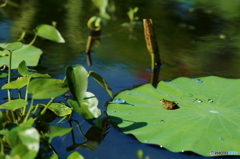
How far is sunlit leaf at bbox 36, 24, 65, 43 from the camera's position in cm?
174

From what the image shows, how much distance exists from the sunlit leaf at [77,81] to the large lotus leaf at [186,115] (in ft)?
0.95

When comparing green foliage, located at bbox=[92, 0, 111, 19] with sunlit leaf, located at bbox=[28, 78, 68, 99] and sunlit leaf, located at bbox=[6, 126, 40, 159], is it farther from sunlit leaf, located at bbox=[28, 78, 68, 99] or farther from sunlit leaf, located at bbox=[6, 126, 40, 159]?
sunlit leaf, located at bbox=[6, 126, 40, 159]

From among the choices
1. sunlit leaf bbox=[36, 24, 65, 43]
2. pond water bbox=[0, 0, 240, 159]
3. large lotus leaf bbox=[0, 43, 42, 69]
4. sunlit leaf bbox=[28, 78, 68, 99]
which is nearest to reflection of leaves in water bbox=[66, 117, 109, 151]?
pond water bbox=[0, 0, 240, 159]

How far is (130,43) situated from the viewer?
7.75ft

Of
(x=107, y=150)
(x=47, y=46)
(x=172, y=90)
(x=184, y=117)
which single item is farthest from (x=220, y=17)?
(x=107, y=150)

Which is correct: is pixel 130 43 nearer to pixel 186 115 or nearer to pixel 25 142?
pixel 186 115

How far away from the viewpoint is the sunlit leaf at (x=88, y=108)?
1.25 metres

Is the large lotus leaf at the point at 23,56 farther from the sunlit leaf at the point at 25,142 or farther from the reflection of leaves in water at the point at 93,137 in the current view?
the sunlit leaf at the point at 25,142

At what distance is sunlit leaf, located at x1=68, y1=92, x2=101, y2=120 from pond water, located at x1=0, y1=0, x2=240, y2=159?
0.28 ft

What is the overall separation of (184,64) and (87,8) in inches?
57.4

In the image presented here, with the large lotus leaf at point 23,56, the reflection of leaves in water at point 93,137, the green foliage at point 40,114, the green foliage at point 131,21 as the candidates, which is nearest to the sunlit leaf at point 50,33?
the large lotus leaf at point 23,56

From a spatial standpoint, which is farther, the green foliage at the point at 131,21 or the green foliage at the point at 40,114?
the green foliage at the point at 131,21

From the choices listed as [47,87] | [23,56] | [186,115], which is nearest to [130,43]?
[23,56]

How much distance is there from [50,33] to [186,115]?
0.75 meters
